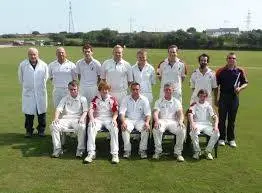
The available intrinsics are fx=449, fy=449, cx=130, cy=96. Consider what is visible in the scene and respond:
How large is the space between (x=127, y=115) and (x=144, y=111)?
1.25ft

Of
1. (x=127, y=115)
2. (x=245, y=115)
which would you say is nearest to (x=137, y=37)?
(x=245, y=115)

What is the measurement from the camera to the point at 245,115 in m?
14.5

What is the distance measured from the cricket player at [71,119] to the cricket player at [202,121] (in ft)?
7.32

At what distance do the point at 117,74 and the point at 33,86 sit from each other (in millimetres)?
2210

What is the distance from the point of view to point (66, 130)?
9.23 metres

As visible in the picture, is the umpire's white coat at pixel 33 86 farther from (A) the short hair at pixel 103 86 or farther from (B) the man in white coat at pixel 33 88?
(A) the short hair at pixel 103 86

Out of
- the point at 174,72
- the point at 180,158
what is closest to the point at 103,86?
the point at 174,72

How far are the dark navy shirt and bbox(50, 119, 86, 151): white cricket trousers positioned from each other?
3.27 m

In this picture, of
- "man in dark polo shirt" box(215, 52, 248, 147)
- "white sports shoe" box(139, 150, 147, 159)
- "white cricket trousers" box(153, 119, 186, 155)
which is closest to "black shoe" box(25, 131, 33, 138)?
"white sports shoe" box(139, 150, 147, 159)

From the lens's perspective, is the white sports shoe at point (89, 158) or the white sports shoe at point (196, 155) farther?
the white sports shoe at point (196, 155)

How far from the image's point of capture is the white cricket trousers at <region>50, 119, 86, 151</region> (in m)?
9.04

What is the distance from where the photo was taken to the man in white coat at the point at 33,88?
10.7 metres

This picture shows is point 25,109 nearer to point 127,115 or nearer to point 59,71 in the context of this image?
point 59,71

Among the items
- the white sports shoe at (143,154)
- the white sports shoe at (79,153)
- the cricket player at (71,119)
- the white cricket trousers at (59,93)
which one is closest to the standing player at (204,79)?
the white sports shoe at (143,154)
